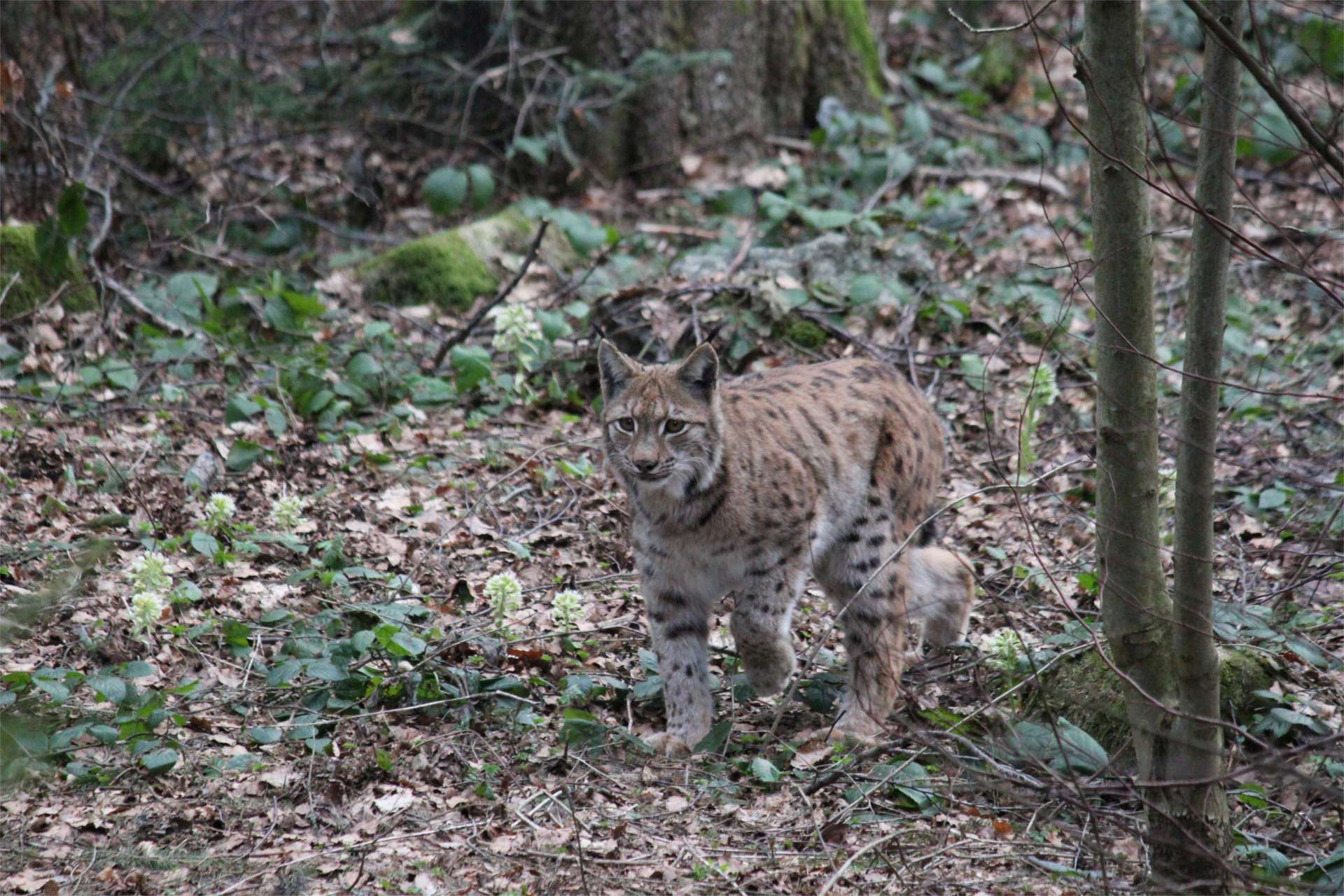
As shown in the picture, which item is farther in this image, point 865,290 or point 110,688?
point 865,290

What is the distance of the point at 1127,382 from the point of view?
3773 mm

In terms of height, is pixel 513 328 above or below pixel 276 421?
above

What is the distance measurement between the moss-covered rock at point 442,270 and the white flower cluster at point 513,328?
1.42 m

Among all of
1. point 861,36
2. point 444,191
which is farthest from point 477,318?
point 861,36

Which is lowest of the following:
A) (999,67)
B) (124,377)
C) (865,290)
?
(124,377)

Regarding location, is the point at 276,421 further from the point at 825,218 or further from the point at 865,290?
the point at 825,218

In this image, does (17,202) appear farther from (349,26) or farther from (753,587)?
(753,587)

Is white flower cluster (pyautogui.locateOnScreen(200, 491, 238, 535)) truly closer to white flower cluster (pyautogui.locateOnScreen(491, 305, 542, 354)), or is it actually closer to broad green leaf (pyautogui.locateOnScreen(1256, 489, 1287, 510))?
white flower cluster (pyautogui.locateOnScreen(491, 305, 542, 354))

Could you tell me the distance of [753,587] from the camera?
549 cm

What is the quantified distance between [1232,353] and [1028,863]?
5564mm

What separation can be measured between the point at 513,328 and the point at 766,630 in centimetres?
347

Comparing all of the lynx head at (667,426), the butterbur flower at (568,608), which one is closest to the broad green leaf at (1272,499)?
the lynx head at (667,426)

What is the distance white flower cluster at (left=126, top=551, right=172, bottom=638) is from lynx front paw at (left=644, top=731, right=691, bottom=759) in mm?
2066

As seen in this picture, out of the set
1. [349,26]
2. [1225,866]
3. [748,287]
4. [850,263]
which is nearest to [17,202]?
[349,26]
